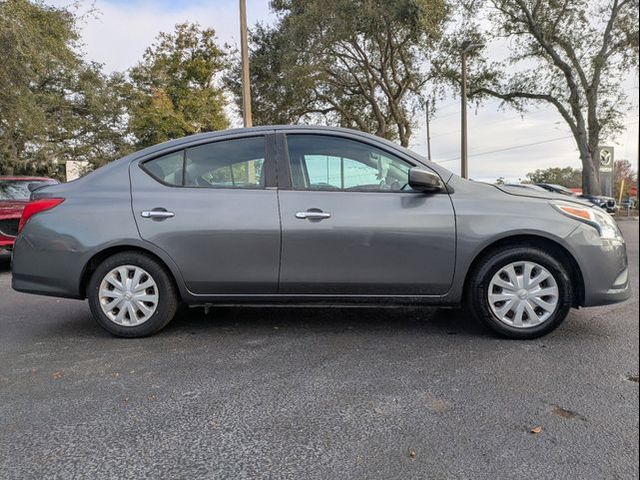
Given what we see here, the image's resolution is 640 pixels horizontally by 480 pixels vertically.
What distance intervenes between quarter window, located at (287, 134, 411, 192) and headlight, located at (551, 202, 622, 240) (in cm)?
117

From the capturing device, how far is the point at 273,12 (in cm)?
1792

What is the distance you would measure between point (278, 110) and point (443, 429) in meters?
17.8

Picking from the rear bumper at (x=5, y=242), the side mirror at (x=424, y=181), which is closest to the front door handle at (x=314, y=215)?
the side mirror at (x=424, y=181)

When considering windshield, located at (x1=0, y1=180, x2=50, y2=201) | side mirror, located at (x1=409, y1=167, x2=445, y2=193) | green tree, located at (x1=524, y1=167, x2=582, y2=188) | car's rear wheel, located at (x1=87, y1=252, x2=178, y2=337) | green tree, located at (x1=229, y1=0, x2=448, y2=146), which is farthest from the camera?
green tree, located at (x1=229, y1=0, x2=448, y2=146)

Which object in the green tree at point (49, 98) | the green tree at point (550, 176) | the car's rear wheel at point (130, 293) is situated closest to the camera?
the car's rear wheel at point (130, 293)

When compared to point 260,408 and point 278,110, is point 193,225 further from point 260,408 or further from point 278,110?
point 278,110

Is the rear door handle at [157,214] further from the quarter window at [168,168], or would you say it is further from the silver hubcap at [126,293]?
the silver hubcap at [126,293]

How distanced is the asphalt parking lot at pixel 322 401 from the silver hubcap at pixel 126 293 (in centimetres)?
23

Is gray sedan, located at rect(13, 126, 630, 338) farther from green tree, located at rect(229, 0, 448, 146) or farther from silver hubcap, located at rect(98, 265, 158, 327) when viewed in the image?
green tree, located at rect(229, 0, 448, 146)

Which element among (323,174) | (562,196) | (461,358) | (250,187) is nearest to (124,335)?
(250,187)

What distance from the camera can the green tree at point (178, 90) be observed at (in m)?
21.1

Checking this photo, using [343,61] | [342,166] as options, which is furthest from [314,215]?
[343,61]

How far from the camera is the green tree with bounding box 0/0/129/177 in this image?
33.9 feet

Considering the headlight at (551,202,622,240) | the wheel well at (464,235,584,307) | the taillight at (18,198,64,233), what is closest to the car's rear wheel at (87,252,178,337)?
the taillight at (18,198,64,233)
